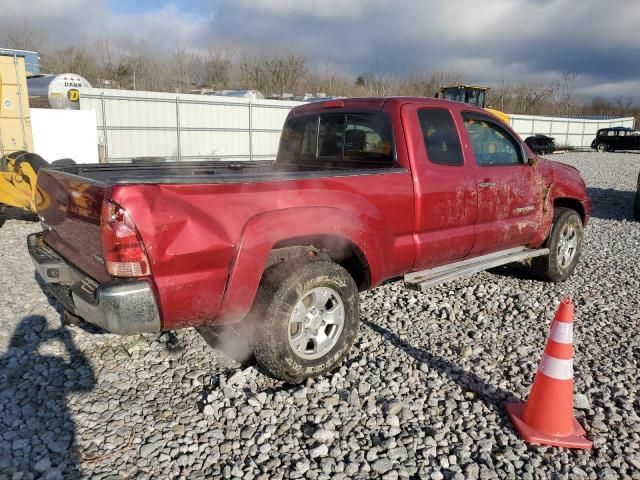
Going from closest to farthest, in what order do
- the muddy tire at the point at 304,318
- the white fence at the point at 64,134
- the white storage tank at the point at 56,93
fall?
1. the muddy tire at the point at 304,318
2. the white fence at the point at 64,134
3. the white storage tank at the point at 56,93

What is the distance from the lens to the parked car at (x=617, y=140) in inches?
1298

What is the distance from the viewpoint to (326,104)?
431cm

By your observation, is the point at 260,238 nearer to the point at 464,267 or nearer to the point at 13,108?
the point at 464,267

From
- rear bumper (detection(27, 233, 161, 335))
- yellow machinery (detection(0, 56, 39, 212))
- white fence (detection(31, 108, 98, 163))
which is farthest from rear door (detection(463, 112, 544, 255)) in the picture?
white fence (detection(31, 108, 98, 163))

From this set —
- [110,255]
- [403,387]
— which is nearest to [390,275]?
[403,387]

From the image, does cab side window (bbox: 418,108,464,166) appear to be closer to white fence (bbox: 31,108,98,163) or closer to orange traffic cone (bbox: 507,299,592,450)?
orange traffic cone (bbox: 507,299,592,450)

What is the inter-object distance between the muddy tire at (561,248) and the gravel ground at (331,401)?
65 cm

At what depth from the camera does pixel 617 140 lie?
33.6 metres

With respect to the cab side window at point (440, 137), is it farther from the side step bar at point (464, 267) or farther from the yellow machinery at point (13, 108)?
the yellow machinery at point (13, 108)

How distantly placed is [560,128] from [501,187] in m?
36.5

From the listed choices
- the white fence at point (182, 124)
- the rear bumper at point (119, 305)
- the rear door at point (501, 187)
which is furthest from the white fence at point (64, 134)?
the rear door at point (501, 187)

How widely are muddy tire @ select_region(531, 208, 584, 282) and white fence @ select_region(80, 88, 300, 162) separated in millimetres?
13099

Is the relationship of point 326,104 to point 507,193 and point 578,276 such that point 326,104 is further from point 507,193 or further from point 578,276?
point 578,276

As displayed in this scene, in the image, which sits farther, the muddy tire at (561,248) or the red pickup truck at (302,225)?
the muddy tire at (561,248)
